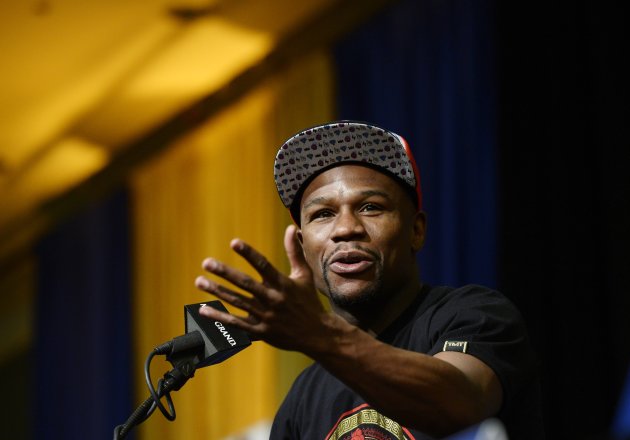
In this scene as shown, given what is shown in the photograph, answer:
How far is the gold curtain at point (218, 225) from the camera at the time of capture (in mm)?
6172

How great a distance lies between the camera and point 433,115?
5062 mm

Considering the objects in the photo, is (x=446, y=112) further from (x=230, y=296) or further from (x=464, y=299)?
(x=230, y=296)

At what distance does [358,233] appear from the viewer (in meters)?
2.33

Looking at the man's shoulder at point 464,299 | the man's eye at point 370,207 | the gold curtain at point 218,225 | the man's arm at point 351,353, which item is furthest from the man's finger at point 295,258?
the gold curtain at point 218,225

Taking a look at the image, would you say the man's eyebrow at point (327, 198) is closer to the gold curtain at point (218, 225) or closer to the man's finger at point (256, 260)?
the man's finger at point (256, 260)

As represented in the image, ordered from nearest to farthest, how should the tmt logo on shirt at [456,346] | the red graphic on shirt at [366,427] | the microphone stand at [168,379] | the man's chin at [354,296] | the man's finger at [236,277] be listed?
the man's finger at [236,277], the microphone stand at [168,379], the tmt logo on shirt at [456,346], the red graphic on shirt at [366,427], the man's chin at [354,296]

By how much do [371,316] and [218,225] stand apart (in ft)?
15.0

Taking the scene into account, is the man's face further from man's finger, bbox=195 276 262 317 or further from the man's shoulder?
man's finger, bbox=195 276 262 317

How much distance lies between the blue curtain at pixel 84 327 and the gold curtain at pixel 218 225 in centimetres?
24

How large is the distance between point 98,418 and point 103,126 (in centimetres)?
212

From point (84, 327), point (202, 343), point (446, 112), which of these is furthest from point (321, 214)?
point (84, 327)

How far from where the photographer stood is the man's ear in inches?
98.3

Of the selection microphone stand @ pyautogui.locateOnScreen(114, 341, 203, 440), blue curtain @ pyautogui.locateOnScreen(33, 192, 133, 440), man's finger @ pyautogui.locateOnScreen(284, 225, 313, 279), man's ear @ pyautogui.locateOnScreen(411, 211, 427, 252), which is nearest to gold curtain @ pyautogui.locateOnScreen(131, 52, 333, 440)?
blue curtain @ pyautogui.locateOnScreen(33, 192, 133, 440)

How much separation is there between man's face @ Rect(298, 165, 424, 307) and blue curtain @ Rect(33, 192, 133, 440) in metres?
5.26
